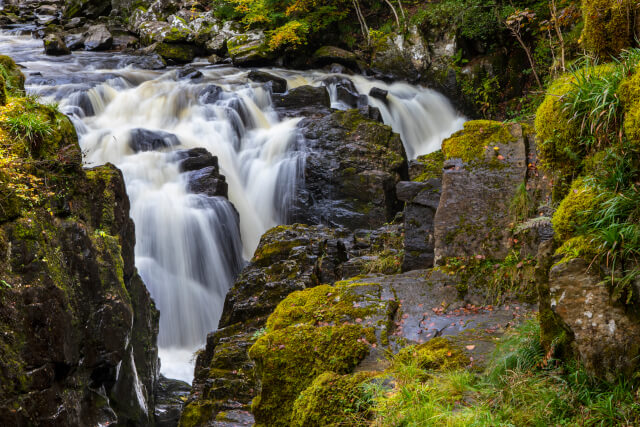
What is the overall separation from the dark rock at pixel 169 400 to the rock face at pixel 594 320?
6.19m

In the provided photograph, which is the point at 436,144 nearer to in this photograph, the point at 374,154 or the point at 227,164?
the point at 374,154

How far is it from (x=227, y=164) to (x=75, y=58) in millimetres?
10779

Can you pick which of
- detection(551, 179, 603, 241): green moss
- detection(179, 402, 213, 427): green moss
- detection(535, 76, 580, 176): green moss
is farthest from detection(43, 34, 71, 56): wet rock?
detection(551, 179, 603, 241): green moss

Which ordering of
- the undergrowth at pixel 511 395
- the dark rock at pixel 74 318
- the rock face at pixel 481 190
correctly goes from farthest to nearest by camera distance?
1. the rock face at pixel 481 190
2. the dark rock at pixel 74 318
3. the undergrowth at pixel 511 395

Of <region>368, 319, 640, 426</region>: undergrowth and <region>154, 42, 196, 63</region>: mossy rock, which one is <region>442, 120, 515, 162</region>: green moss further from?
<region>154, 42, 196, 63</region>: mossy rock

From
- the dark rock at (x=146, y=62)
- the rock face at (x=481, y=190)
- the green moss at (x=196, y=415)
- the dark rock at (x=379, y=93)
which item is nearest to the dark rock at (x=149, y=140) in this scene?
the dark rock at (x=146, y=62)

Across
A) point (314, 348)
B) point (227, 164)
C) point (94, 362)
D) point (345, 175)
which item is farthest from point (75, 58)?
point (314, 348)

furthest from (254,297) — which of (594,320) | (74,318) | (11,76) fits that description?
(11,76)

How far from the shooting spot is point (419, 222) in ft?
20.0

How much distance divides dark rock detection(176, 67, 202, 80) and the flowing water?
29cm

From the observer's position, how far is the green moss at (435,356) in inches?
133

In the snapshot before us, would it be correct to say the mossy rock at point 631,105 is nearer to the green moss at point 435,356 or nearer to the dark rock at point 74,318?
the green moss at point 435,356

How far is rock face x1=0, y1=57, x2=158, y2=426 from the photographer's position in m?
4.74

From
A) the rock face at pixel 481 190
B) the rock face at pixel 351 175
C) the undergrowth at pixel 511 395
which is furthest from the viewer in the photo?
the rock face at pixel 351 175
